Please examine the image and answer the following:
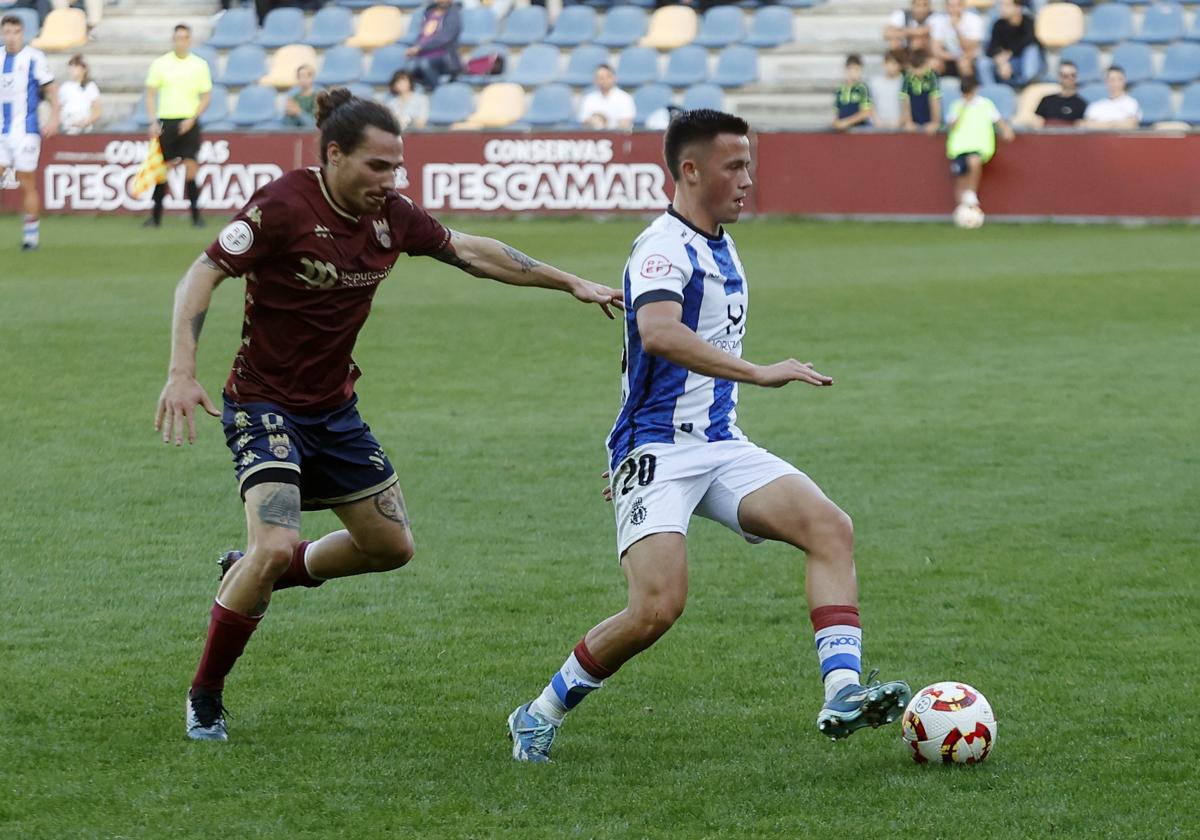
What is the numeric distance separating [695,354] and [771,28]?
77.7 feet

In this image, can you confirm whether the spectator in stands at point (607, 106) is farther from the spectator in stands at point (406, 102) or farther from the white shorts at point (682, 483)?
the white shorts at point (682, 483)

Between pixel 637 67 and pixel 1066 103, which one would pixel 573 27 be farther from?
pixel 1066 103

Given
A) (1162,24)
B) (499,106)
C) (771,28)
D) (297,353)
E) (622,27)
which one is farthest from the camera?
(622,27)

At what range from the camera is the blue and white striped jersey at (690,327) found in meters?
5.13

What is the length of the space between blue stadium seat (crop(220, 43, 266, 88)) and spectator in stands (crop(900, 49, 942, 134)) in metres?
10.8

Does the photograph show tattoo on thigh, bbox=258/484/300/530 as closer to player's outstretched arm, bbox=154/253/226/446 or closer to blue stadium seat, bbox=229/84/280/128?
player's outstretched arm, bbox=154/253/226/446

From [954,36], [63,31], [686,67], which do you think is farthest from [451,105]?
[63,31]

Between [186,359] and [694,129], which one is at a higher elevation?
[694,129]

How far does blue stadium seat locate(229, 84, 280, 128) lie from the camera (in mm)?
28203

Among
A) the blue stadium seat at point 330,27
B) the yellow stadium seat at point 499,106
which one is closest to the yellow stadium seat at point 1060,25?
the yellow stadium seat at point 499,106

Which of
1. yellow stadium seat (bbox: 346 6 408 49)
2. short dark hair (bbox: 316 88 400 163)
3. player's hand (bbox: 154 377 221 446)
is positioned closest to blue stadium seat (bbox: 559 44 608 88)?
yellow stadium seat (bbox: 346 6 408 49)

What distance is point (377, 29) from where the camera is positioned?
29.7 meters

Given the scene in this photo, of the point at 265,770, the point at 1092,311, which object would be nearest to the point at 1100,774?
the point at 265,770

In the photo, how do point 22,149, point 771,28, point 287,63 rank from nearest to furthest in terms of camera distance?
point 22,149 < point 771,28 < point 287,63
